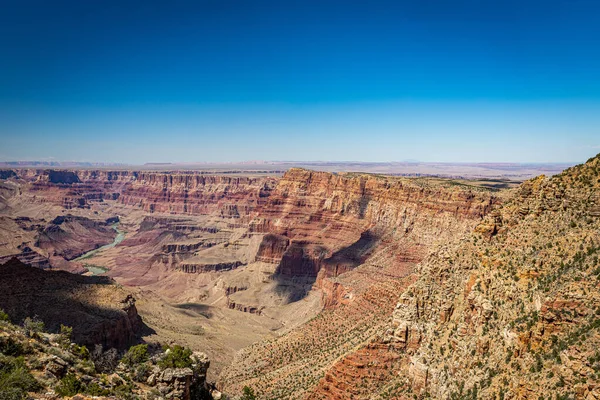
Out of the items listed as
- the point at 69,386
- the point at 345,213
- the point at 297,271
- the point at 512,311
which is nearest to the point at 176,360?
the point at 69,386

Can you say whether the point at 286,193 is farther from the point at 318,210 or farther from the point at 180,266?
the point at 180,266

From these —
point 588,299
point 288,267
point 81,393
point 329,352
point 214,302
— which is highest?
point 588,299

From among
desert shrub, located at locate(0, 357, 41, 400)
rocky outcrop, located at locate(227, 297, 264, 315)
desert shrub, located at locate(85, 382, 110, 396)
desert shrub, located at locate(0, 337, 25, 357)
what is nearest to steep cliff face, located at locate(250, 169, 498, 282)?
rocky outcrop, located at locate(227, 297, 264, 315)

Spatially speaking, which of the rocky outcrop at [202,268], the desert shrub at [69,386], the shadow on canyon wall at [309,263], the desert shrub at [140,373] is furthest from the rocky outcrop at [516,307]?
the rocky outcrop at [202,268]

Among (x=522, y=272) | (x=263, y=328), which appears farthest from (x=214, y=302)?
(x=522, y=272)

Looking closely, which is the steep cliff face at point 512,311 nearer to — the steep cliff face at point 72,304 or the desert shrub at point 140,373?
the desert shrub at point 140,373

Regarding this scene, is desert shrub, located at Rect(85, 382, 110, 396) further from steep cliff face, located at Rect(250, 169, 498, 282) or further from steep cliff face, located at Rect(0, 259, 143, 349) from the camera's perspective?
steep cliff face, located at Rect(250, 169, 498, 282)
